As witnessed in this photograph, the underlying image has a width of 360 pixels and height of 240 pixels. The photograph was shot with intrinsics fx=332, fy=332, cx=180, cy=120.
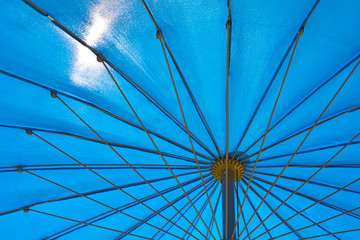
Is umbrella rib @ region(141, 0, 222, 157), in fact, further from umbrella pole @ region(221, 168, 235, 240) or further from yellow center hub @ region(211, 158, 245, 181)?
umbrella pole @ region(221, 168, 235, 240)

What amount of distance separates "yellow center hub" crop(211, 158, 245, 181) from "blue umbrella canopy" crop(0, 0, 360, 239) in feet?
0.07

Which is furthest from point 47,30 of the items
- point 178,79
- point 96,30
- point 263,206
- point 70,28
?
point 263,206

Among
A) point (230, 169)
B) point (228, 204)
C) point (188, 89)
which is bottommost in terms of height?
point (228, 204)

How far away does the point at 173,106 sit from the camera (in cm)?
558

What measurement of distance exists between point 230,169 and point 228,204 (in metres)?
0.80

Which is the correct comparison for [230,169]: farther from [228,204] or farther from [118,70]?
[118,70]

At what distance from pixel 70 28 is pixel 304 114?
3.84 metres

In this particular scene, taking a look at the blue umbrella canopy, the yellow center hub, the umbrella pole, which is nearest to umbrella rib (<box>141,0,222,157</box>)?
the blue umbrella canopy

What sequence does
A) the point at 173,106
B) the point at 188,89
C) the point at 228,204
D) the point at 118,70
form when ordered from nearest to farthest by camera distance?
the point at 118,70 < the point at 188,89 < the point at 173,106 < the point at 228,204

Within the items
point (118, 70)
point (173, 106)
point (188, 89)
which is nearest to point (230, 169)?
point (173, 106)

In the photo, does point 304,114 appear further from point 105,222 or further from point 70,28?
point 105,222

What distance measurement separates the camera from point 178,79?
16.5 feet

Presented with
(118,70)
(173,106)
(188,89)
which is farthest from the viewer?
(173,106)

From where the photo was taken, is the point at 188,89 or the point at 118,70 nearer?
the point at 118,70
